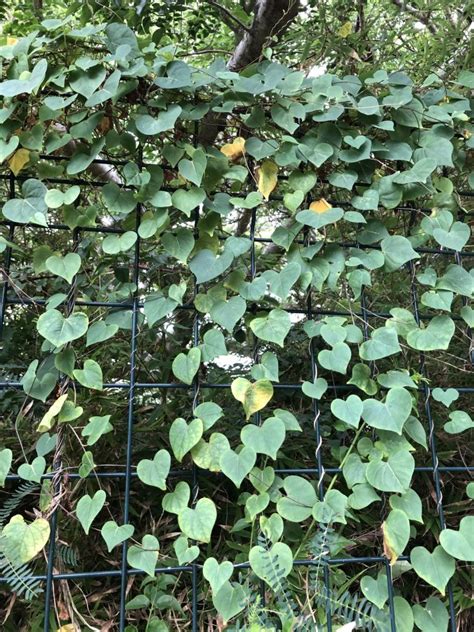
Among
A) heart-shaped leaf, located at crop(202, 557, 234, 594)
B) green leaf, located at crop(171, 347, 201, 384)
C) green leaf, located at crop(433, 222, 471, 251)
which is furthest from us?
green leaf, located at crop(433, 222, 471, 251)

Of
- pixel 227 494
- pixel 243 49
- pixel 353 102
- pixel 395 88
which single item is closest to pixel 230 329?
pixel 227 494

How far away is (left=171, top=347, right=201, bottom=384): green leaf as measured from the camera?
3.54 feet

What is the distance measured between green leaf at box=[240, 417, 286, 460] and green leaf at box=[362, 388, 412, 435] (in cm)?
21

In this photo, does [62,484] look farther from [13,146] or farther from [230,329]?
[13,146]

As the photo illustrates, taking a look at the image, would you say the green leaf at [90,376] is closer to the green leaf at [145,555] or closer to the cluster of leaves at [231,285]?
the cluster of leaves at [231,285]

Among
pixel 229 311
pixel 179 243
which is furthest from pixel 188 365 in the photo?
pixel 179 243

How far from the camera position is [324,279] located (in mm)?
1180

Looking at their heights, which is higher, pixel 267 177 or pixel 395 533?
pixel 267 177

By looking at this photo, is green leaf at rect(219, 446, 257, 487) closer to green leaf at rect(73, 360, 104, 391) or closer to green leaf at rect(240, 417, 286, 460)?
green leaf at rect(240, 417, 286, 460)

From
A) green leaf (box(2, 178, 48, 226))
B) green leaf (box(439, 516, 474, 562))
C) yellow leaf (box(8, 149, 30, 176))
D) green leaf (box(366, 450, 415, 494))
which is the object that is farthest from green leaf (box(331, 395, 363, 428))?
yellow leaf (box(8, 149, 30, 176))

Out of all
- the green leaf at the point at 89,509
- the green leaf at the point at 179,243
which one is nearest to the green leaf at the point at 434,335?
the green leaf at the point at 179,243

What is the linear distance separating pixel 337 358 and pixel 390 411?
168 millimetres

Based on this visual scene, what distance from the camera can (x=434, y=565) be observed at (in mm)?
1070

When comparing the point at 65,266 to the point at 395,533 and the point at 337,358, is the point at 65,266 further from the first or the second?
the point at 395,533
